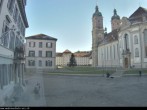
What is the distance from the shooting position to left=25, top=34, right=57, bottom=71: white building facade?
4082 cm

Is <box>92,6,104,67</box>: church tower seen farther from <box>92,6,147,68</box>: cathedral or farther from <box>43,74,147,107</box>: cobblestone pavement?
<box>43,74,147,107</box>: cobblestone pavement

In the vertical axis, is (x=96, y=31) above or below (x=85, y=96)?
above

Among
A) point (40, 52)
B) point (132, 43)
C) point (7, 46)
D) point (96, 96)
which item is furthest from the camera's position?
point (132, 43)

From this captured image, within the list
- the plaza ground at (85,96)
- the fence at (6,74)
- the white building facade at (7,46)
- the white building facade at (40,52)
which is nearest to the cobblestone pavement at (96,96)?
the plaza ground at (85,96)

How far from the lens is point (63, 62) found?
113938 mm

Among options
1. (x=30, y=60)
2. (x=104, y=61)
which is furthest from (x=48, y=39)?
(x=104, y=61)

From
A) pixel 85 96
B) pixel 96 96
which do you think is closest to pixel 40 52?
pixel 85 96

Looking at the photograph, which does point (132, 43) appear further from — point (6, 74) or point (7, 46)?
point (6, 74)

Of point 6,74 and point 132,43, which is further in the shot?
point 132,43

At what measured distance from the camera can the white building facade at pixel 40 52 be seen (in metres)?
40.8

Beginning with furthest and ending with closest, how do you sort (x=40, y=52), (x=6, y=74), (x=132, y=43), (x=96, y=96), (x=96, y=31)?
(x=96, y=31), (x=132, y=43), (x=40, y=52), (x=6, y=74), (x=96, y=96)

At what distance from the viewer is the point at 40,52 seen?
44.7m

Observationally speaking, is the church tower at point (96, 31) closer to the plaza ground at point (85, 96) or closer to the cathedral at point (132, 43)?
the cathedral at point (132, 43)

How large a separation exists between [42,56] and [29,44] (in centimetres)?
454
